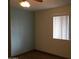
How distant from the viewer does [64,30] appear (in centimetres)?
129

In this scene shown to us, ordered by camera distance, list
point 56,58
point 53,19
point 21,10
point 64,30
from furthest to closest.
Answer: point 53,19
point 56,58
point 64,30
point 21,10

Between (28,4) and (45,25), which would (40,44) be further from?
(28,4)

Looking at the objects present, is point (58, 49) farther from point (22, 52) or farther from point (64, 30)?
point (22, 52)

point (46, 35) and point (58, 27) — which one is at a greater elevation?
point (58, 27)

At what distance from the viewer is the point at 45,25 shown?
5.14 feet

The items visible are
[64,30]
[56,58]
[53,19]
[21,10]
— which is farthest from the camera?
[53,19]

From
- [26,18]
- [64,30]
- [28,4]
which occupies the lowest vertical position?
[64,30]

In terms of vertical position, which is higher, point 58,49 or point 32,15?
point 32,15

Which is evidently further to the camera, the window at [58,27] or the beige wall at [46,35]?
the beige wall at [46,35]

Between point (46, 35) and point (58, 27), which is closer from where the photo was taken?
point (58, 27)

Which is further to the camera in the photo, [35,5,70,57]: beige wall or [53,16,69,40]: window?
[35,5,70,57]: beige wall

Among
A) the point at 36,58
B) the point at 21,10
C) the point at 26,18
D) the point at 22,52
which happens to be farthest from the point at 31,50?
the point at 21,10

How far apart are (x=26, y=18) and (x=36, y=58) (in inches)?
28.6

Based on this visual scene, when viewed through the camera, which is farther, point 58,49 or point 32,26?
point 58,49
